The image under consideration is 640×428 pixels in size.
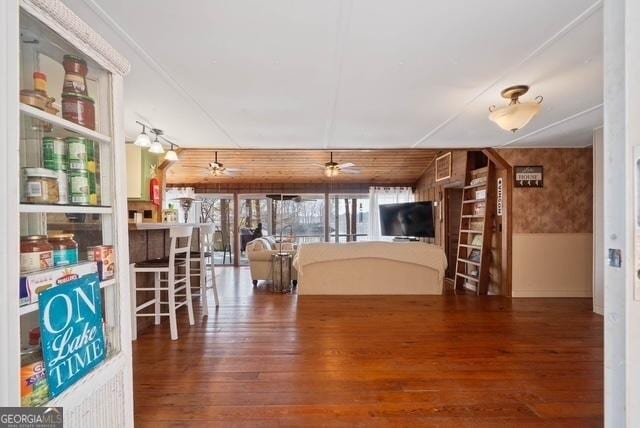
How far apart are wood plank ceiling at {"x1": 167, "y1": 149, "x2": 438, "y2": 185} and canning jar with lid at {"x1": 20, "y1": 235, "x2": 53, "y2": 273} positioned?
18.4ft

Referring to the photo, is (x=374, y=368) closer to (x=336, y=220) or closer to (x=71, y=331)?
(x=71, y=331)

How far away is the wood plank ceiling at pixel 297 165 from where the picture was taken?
6711 millimetres

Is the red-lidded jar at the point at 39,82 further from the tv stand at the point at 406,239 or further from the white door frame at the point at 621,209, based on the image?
the tv stand at the point at 406,239

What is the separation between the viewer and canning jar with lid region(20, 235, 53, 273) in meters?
0.96

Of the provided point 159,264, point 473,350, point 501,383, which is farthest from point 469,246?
point 159,264

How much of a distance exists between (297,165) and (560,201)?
199 inches

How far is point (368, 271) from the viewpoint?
468cm

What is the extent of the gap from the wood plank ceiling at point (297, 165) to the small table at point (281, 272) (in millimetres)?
2412

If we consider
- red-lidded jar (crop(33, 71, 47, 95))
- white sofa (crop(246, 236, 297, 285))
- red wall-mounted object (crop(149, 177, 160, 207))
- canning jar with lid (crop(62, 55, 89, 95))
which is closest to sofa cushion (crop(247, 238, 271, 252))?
white sofa (crop(246, 236, 297, 285))

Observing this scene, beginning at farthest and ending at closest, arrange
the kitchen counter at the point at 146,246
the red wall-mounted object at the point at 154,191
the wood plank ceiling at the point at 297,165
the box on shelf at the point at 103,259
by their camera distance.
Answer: the wood plank ceiling at the point at 297,165 < the red wall-mounted object at the point at 154,191 < the kitchen counter at the point at 146,246 < the box on shelf at the point at 103,259

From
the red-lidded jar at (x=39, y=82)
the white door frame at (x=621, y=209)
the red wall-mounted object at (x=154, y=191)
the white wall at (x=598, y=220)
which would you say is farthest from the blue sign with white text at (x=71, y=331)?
the white wall at (x=598, y=220)

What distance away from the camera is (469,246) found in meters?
5.27

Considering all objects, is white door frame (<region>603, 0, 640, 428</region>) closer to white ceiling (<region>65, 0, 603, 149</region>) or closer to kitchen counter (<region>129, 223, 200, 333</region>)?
white ceiling (<region>65, 0, 603, 149</region>)

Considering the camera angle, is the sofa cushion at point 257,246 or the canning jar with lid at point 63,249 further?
the sofa cushion at point 257,246
